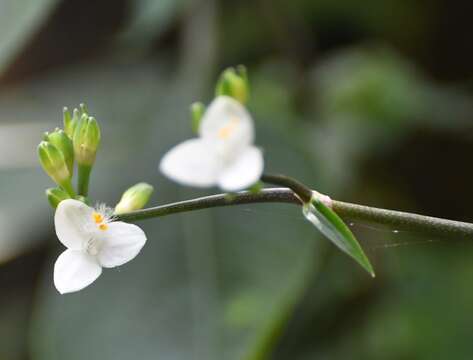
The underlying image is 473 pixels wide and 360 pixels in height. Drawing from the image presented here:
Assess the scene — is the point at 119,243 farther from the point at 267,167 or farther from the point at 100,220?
the point at 267,167

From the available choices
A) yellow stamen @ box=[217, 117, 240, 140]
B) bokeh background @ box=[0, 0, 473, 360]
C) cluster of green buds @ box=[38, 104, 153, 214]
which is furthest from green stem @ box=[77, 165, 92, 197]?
bokeh background @ box=[0, 0, 473, 360]

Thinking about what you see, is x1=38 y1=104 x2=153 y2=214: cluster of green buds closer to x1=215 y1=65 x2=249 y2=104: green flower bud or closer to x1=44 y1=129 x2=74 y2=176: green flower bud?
x1=44 y1=129 x2=74 y2=176: green flower bud

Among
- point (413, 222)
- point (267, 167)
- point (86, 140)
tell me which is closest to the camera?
point (413, 222)

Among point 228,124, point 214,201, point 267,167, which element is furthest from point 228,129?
point 267,167

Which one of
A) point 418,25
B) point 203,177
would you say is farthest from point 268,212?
point 203,177

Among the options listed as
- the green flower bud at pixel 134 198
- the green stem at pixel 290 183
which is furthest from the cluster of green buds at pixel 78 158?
the green stem at pixel 290 183

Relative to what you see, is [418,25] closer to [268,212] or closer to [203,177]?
[268,212]

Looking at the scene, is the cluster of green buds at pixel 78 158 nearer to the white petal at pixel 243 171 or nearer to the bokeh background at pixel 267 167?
the white petal at pixel 243 171
